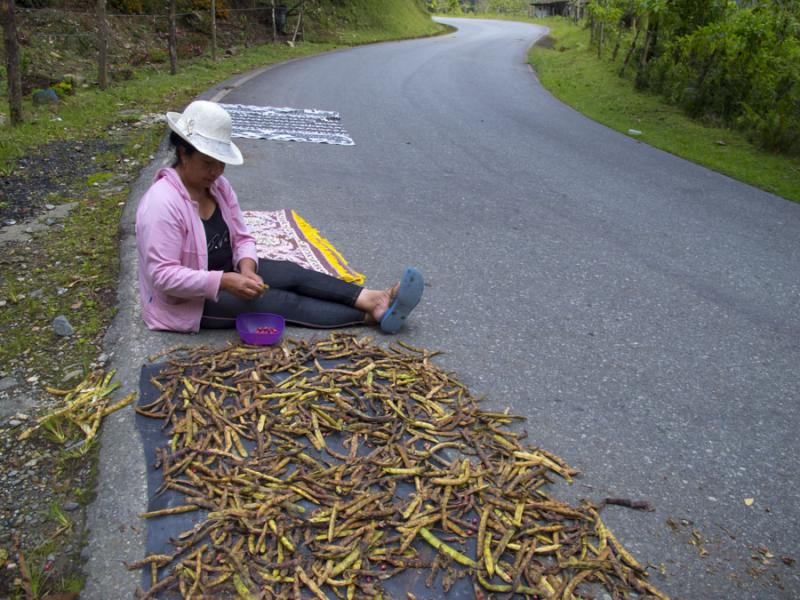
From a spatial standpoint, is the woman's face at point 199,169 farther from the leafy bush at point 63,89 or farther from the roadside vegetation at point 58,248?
the leafy bush at point 63,89

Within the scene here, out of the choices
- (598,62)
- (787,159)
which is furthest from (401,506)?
(598,62)

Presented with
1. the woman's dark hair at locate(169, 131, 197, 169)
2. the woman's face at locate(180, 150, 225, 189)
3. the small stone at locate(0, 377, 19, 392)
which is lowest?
the small stone at locate(0, 377, 19, 392)

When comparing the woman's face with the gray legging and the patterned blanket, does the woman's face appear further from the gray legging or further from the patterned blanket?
the patterned blanket

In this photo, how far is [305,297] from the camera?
389cm

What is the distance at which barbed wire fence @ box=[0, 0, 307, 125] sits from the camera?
852 cm

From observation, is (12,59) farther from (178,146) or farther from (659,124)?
(659,124)

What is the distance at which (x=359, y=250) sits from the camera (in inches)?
204

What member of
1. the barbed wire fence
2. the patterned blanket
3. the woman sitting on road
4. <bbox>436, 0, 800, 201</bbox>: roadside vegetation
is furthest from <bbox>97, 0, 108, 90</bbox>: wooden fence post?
the woman sitting on road

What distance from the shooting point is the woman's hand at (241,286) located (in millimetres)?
3461

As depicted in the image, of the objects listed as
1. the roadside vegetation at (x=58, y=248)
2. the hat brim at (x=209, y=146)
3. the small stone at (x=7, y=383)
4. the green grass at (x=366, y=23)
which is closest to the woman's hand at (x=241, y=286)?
the hat brim at (x=209, y=146)

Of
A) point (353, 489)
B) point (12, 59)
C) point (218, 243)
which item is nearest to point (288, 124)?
point (12, 59)

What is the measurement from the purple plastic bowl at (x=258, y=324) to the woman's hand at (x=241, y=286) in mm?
174

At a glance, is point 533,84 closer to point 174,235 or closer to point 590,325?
point 590,325

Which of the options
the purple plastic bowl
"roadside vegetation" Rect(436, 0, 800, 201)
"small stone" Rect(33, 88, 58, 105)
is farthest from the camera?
"small stone" Rect(33, 88, 58, 105)
